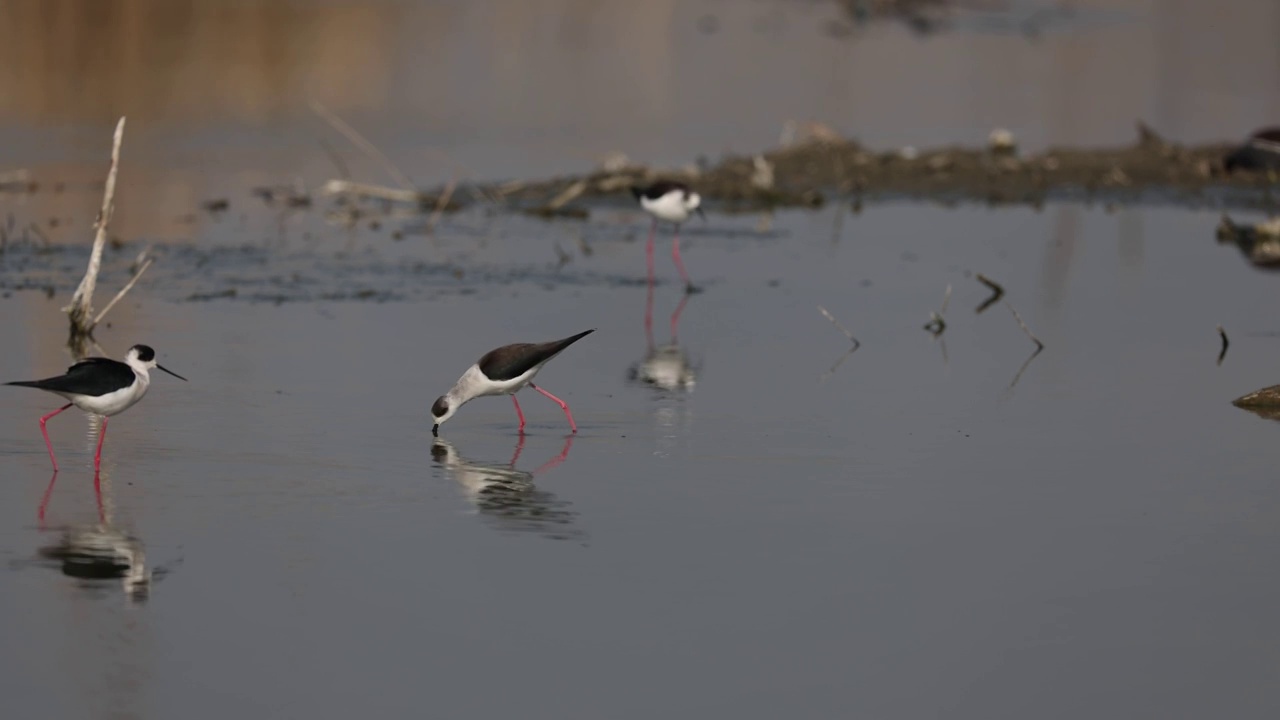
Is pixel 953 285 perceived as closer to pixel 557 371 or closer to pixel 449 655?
pixel 557 371

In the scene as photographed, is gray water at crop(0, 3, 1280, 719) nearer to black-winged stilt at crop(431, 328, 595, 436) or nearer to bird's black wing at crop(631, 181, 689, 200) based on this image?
black-winged stilt at crop(431, 328, 595, 436)

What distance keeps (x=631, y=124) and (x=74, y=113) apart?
23.7 feet

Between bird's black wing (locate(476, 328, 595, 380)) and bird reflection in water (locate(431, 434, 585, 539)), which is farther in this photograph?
bird's black wing (locate(476, 328, 595, 380))

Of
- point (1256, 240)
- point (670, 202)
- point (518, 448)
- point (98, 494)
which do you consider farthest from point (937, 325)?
point (98, 494)

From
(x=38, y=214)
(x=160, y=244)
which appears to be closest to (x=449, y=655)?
(x=160, y=244)

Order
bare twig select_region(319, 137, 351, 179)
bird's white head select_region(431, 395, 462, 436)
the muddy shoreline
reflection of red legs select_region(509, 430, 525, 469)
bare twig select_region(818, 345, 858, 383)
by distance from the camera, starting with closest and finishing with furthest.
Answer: reflection of red legs select_region(509, 430, 525, 469), bird's white head select_region(431, 395, 462, 436), bare twig select_region(818, 345, 858, 383), bare twig select_region(319, 137, 351, 179), the muddy shoreline

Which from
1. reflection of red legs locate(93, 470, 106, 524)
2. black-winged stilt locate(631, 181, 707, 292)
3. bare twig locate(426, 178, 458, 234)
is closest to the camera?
reflection of red legs locate(93, 470, 106, 524)

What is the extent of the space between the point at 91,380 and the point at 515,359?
217cm

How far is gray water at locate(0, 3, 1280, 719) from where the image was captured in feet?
20.6

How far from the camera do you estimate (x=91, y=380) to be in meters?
8.74

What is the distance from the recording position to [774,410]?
10398 mm

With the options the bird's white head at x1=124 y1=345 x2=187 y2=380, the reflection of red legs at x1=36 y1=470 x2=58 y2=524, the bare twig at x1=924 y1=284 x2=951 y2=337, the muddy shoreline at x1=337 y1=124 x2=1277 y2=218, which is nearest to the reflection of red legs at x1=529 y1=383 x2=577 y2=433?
the bird's white head at x1=124 y1=345 x2=187 y2=380

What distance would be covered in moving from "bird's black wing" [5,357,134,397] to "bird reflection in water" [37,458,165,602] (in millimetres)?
808

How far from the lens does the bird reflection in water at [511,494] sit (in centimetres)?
798
